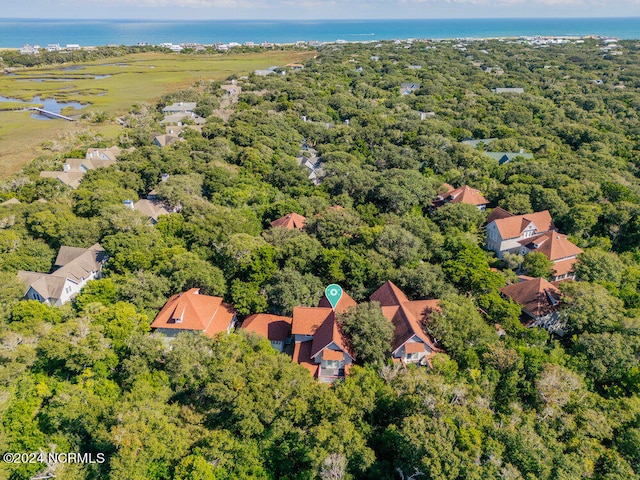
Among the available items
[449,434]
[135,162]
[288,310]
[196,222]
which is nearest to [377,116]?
[135,162]

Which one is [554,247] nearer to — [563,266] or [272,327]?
[563,266]

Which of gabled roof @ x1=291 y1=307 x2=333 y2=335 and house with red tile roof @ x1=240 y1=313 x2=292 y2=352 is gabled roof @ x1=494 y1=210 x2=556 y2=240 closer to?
gabled roof @ x1=291 y1=307 x2=333 y2=335

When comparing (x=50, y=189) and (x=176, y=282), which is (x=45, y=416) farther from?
(x=50, y=189)

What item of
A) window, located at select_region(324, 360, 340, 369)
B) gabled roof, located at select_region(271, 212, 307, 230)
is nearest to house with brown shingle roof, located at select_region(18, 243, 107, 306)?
gabled roof, located at select_region(271, 212, 307, 230)

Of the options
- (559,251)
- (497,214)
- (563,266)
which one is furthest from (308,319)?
(497,214)

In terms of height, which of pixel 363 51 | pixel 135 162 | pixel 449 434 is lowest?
pixel 449 434

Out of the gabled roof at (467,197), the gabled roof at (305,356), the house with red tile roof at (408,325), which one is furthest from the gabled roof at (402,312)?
the gabled roof at (467,197)
